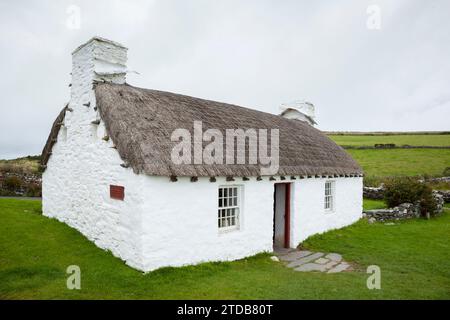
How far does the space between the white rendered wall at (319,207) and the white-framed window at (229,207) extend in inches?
114

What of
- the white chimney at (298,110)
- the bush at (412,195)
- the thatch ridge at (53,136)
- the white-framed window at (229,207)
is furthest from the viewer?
the white chimney at (298,110)

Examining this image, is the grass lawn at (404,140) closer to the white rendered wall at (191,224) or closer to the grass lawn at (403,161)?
the grass lawn at (403,161)

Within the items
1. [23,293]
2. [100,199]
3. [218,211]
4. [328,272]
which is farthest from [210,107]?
[23,293]

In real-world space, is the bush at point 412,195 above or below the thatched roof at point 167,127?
below

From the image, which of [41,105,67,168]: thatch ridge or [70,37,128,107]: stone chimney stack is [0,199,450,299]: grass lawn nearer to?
[41,105,67,168]: thatch ridge

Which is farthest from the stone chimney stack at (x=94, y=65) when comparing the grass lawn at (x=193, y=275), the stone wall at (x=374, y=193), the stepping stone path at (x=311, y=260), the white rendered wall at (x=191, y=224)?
the stone wall at (x=374, y=193)

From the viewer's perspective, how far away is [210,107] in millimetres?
12477

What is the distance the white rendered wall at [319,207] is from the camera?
12.2 meters

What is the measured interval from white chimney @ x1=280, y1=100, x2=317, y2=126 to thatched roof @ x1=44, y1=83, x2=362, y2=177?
641cm

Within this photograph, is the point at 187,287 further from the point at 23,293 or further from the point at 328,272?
the point at 328,272

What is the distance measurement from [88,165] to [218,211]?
170 inches

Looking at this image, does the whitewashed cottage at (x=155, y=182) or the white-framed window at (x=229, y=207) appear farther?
the white-framed window at (x=229, y=207)

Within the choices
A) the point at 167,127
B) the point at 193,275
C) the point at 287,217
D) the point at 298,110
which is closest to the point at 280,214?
the point at 287,217

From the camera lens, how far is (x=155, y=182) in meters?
7.80
